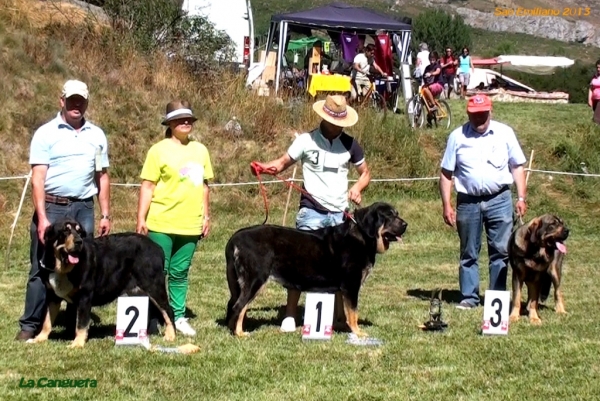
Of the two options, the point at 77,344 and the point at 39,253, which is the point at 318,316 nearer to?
the point at 77,344

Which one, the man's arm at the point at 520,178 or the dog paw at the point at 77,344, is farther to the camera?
the man's arm at the point at 520,178

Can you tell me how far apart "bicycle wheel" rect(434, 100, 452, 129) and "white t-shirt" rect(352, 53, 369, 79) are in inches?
84.0

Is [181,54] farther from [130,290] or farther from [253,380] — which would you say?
[253,380]

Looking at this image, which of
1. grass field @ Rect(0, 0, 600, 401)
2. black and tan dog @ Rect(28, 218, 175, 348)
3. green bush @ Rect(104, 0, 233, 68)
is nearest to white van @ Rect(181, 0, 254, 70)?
green bush @ Rect(104, 0, 233, 68)

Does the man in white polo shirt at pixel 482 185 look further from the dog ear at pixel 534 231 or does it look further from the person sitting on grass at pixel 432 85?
the person sitting on grass at pixel 432 85

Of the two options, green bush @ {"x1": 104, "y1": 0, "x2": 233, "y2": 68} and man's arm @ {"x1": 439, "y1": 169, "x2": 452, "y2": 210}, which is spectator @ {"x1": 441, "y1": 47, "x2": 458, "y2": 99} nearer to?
green bush @ {"x1": 104, "y1": 0, "x2": 233, "y2": 68}

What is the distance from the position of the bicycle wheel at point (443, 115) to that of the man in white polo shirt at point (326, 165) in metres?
12.9

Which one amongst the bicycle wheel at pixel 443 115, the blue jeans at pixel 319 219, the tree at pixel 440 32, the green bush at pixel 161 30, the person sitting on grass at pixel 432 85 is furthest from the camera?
the tree at pixel 440 32

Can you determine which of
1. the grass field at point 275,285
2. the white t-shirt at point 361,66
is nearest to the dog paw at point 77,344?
the grass field at point 275,285

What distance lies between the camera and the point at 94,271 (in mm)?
6637

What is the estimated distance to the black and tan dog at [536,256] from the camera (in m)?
7.83

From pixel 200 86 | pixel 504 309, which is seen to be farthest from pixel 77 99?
pixel 200 86

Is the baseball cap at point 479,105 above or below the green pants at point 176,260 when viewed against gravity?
above

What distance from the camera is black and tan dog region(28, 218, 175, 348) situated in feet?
20.8
